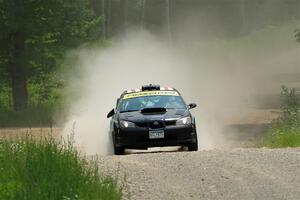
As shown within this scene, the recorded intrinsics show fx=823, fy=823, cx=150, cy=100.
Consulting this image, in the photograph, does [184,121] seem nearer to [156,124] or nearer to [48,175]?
[156,124]

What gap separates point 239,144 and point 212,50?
5145 cm

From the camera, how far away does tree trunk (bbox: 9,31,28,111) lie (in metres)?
35.5

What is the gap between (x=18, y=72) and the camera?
36.2 meters

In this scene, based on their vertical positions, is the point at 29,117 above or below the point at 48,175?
below

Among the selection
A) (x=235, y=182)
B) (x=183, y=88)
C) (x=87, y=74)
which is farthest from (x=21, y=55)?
(x=235, y=182)

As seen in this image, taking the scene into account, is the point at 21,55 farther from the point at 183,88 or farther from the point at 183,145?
the point at 183,145

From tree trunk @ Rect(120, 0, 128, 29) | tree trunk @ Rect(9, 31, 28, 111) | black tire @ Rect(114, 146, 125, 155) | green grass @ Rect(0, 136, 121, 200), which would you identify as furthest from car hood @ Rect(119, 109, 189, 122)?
tree trunk @ Rect(120, 0, 128, 29)

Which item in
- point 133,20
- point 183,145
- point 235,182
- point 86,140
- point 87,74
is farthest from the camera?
point 133,20

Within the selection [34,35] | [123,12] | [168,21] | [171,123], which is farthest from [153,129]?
[168,21]

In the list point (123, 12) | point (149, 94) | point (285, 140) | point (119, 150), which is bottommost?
point (285, 140)

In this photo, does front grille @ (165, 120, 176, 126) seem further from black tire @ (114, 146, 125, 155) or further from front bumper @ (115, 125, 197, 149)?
black tire @ (114, 146, 125, 155)

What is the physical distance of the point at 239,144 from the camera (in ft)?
81.8

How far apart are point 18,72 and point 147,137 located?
65.0 ft

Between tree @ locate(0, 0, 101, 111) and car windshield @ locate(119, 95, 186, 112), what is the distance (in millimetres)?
16134
